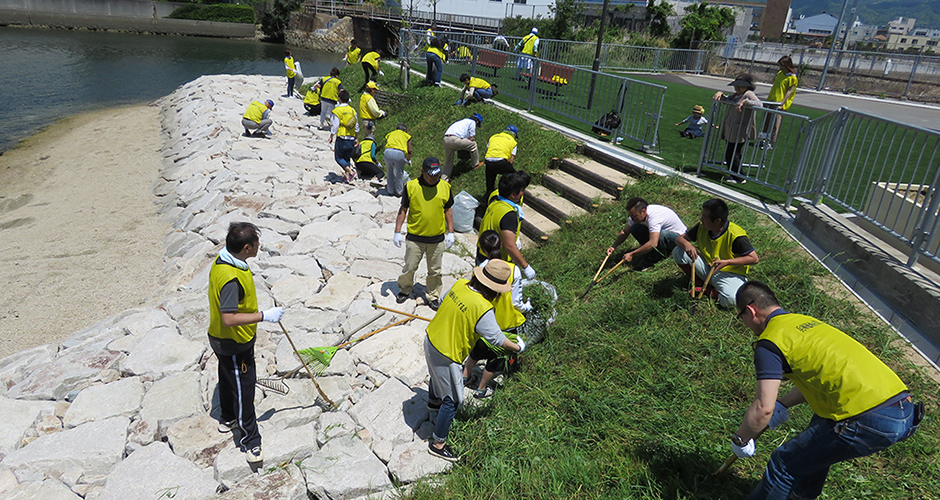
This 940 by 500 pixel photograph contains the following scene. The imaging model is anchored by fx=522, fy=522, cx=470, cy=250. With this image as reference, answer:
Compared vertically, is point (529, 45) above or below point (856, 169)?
above

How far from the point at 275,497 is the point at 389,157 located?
6.92 metres

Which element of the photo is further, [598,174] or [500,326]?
[598,174]

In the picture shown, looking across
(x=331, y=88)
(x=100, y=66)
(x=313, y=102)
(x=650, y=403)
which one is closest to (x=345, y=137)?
(x=331, y=88)

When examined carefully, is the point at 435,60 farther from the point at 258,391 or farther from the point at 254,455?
the point at 254,455

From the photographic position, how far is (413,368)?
5480 mm

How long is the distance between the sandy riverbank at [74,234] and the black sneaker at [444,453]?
205 inches

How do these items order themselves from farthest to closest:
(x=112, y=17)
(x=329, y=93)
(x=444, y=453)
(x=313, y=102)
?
(x=112, y=17)
(x=313, y=102)
(x=329, y=93)
(x=444, y=453)

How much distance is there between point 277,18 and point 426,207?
5241cm

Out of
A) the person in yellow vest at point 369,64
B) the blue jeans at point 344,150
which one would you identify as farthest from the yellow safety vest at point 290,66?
the blue jeans at point 344,150

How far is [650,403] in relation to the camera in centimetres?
434

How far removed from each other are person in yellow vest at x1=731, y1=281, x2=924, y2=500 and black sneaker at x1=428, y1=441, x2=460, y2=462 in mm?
2071

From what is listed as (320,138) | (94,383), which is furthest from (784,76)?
(320,138)

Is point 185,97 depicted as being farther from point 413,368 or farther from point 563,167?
point 413,368

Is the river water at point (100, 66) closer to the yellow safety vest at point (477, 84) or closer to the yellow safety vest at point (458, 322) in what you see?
the yellow safety vest at point (477, 84)
